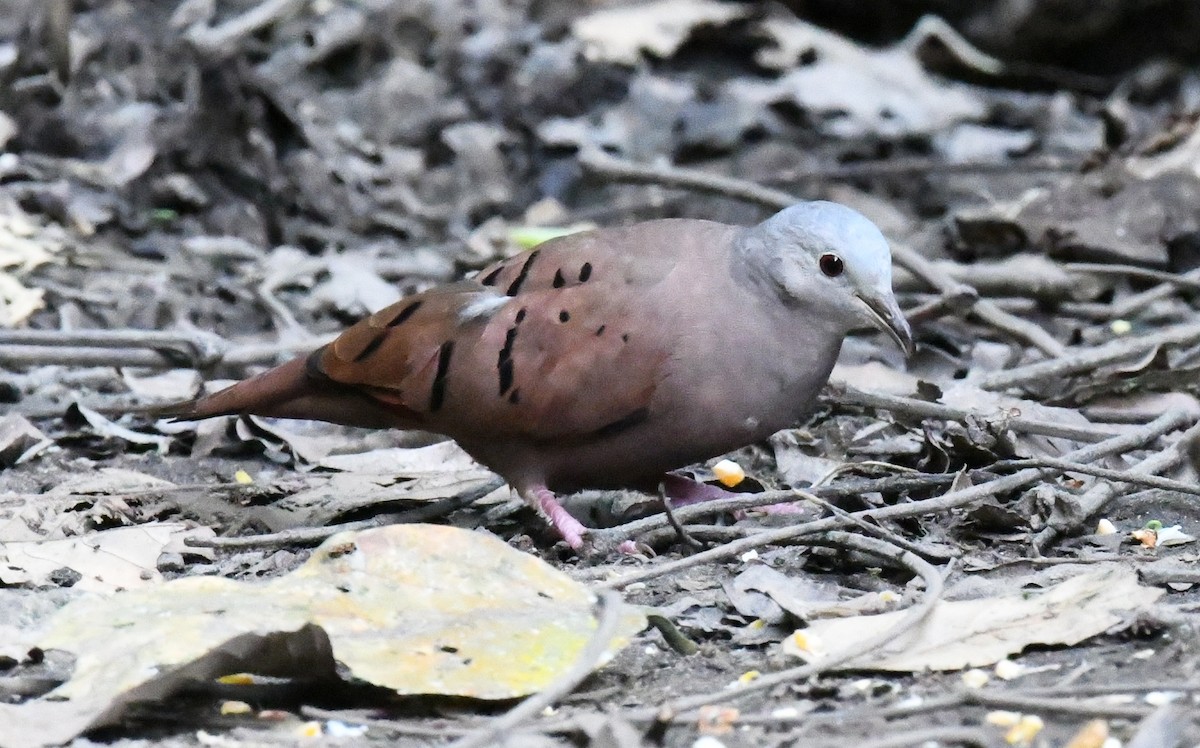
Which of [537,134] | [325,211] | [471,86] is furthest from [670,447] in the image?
[471,86]

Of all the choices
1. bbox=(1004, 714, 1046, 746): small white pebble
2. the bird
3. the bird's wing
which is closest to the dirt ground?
bbox=(1004, 714, 1046, 746): small white pebble

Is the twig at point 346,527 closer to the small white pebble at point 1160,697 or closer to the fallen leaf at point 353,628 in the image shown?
the fallen leaf at point 353,628

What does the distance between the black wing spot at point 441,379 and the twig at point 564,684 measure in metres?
1.16

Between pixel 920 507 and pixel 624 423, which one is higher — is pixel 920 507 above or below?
below

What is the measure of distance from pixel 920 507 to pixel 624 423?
0.70 metres

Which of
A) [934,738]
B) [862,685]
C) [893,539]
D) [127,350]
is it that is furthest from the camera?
[127,350]

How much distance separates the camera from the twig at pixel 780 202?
5.16m

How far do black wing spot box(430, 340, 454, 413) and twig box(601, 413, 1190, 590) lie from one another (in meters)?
0.65

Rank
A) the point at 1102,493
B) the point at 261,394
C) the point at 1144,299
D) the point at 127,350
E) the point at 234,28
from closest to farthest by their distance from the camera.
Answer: the point at 1102,493
the point at 261,394
the point at 127,350
the point at 1144,299
the point at 234,28

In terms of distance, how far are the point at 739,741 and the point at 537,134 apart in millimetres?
6117

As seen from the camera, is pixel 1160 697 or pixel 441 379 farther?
pixel 441 379

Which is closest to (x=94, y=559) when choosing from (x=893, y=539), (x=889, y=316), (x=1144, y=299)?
(x=893, y=539)

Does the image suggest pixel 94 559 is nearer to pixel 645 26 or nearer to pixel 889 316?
pixel 889 316

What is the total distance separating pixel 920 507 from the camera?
3590 mm
